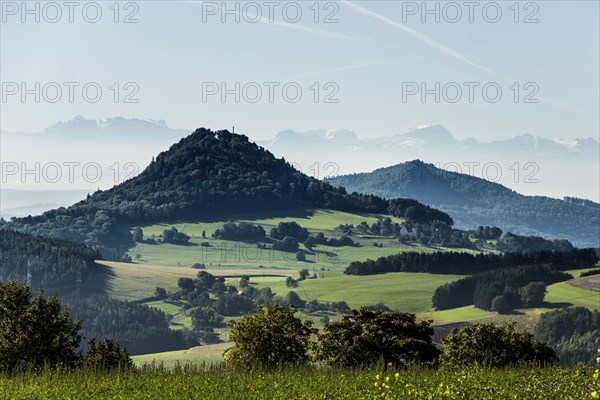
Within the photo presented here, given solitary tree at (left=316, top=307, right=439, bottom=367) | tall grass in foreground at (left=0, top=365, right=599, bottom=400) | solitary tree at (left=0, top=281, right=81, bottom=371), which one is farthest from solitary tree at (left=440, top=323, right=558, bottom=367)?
solitary tree at (left=0, top=281, right=81, bottom=371)

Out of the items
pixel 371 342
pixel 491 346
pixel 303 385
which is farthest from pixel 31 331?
pixel 491 346

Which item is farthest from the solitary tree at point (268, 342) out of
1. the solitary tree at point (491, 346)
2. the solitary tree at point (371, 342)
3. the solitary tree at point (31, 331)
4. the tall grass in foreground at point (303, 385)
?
the tall grass in foreground at point (303, 385)

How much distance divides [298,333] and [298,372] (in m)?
22.4

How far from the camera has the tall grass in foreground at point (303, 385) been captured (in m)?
39.1

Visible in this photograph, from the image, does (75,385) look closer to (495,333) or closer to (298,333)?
(298,333)

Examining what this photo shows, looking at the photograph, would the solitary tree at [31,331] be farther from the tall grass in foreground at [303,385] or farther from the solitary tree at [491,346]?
the solitary tree at [491,346]

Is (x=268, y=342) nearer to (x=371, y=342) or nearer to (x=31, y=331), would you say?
(x=371, y=342)

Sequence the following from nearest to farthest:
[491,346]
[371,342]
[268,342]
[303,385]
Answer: [303,385], [268,342], [371,342], [491,346]

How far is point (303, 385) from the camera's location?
4478 centimetres

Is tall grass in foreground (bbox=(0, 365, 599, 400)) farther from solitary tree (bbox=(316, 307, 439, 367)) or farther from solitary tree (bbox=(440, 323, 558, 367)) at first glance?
solitary tree (bbox=(440, 323, 558, 367))

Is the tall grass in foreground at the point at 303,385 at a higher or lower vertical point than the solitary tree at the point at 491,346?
higher

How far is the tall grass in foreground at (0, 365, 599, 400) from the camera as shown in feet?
128

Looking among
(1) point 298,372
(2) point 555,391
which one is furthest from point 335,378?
(2) point 555,391

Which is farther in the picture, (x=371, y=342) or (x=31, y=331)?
(x=371, y=342)
